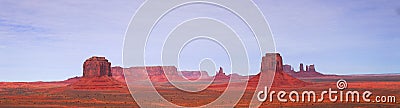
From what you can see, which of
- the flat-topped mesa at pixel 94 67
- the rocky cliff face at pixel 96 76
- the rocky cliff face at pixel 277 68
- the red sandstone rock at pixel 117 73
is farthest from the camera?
the red sandstone rock at pixel 117 73

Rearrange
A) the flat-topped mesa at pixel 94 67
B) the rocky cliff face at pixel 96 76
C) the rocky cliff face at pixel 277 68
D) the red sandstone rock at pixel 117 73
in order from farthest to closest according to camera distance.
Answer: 1. the red sandstone rock at pixel 117 73
2. the flat-topped mesa at pixel 94 67
3. the rocky cliff face at pixel 96 76
4. the rocky cliff face at pixel 277 68

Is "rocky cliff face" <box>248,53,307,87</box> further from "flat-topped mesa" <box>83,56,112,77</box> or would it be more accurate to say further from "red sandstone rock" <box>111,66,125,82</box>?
"red sandstone rock" <box>111,66,125,82</box>

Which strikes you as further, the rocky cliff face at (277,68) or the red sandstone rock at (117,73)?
the red sandstone rock at (117,73)

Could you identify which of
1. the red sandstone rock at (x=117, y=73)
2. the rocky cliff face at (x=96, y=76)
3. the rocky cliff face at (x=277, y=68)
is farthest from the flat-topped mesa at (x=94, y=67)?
the red sandstone rock at (x=117, y=73)

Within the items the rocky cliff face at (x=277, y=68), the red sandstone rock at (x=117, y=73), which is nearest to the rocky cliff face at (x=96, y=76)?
the rocky cliff face at (x=277, y=68)

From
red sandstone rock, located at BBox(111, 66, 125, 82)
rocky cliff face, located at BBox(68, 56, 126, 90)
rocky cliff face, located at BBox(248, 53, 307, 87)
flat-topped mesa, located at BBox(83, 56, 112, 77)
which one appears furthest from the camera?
red sandstone rock, located at BBox(111, 66, 125, 82)

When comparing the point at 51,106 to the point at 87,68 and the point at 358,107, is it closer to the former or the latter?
the point at 358,107

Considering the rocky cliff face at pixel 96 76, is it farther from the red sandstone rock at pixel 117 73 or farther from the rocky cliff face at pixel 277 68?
the red sandstone rock at pixel 117 73

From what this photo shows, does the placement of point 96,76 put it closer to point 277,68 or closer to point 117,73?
point 277,68

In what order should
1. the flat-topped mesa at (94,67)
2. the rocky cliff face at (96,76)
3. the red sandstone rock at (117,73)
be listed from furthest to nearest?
the red sandstone rock at (117,73) < the flat-topped mesa at (94,67) < the rocky cliff face at (96,76)

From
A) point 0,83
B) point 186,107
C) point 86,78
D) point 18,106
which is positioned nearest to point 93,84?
point 86,78

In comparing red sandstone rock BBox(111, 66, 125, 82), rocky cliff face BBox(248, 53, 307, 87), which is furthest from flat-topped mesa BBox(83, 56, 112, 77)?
red sandstone rock BBox(111, 66, 125, 82)

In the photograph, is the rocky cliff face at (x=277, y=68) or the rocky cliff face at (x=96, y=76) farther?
the rocky cliff face at (x=96, y=76)

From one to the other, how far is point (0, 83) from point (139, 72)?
54.9m
